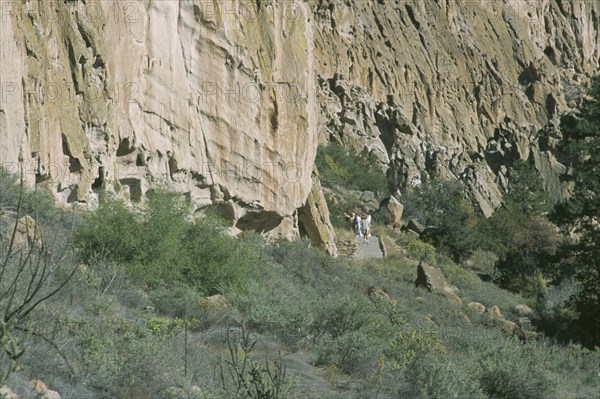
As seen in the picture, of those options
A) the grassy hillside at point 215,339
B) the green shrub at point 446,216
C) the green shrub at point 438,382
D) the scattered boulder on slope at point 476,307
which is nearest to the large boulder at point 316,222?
the scattered boulder on slope at point 476,307

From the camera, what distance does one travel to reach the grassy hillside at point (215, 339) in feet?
18.7

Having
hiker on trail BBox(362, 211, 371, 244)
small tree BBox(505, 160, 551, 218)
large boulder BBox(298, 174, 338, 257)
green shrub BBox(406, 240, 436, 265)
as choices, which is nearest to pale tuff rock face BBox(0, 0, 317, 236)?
large boulder BBox(298, 174, 338, 257)

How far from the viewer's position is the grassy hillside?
18.7ft

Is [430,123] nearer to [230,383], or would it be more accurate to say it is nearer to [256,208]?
[256,208]

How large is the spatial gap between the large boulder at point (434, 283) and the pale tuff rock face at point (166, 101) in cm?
446

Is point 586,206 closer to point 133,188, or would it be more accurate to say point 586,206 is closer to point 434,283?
point 434,283

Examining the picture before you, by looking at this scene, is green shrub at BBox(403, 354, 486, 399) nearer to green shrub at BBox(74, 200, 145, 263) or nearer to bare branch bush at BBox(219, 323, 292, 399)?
bare branch bush at BBox(219, 323, 292, 399)

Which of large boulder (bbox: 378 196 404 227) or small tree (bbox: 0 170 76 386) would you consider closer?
small tree (bbox: 0 170 76 386)

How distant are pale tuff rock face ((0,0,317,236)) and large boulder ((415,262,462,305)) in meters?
4.46

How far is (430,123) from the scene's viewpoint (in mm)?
60438

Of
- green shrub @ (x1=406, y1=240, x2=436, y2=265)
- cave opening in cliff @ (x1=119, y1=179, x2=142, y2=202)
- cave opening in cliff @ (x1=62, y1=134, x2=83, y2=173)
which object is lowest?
green shrub @ (x1=406, y1=240, x2=436, y2=265)

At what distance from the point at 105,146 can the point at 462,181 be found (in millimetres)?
42151

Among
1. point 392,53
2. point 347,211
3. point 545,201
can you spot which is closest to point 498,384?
point 347,211

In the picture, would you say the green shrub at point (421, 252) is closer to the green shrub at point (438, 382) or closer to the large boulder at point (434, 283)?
the large boulder at point (434, 283)
